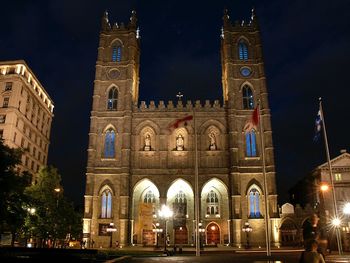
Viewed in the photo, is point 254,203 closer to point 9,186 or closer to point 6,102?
point 9,186

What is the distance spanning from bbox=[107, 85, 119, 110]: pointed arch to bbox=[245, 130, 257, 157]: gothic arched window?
21.5m

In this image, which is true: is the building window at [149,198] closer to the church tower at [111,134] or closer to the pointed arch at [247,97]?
the church tower at [111,134]

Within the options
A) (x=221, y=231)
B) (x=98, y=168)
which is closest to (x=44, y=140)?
(x=98, y=168)

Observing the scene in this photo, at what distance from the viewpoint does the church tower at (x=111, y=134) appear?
1949 inches

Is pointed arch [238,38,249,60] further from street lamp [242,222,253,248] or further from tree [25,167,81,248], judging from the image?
tree [25,167,81,248]

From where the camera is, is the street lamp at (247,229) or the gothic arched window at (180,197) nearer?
the street lamp at (247,229)

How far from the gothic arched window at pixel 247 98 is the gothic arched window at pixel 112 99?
20.7 m

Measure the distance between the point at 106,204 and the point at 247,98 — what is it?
27332 millimetres

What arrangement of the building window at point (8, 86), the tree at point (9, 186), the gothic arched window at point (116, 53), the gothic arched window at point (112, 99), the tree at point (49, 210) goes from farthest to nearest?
the gothic arched window at point (116, 53)
the building window at point (8, 86)
the gothic arched window at point (112, 99)
the tree at point (49, 210)
the tree at point (9, 186)

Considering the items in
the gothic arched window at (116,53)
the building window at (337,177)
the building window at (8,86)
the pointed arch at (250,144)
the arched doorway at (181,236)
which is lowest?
the arched doorway at (181,236)

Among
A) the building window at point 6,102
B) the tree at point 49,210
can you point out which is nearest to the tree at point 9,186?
the tree at point 49,210

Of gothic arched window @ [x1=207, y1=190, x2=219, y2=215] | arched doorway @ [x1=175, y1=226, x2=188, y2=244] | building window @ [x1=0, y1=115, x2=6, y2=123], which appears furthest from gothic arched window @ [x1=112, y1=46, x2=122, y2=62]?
arched doorway @ [x1=175, y1=226, x2=188, y2=244]

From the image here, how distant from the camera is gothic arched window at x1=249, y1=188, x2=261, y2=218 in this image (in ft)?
163

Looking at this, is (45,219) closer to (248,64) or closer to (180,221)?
(180,221)
